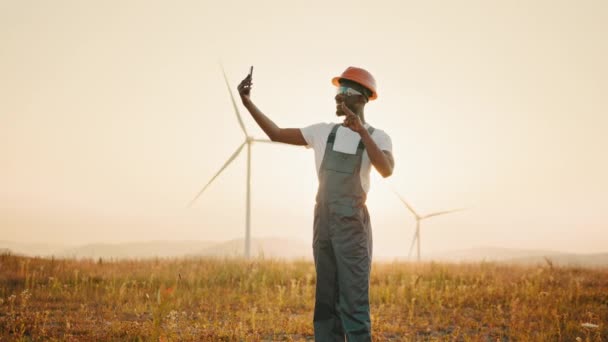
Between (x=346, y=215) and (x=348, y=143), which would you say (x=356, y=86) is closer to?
(x=348, y=143)

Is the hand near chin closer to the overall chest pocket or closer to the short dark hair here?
the overall chest pocket

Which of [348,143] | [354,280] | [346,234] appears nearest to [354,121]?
[348,143]

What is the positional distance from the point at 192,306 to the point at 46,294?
108 inches

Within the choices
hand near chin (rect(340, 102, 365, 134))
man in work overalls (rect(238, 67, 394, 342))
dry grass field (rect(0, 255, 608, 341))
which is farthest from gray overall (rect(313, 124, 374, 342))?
dry grass field (rect(0, 255, 608, 341))

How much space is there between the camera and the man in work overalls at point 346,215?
4156 mm

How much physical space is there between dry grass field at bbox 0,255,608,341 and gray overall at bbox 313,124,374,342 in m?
1.55

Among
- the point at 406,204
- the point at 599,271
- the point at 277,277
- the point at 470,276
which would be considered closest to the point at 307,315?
the point at 277,277

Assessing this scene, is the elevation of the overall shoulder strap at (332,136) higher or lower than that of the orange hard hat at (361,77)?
lower

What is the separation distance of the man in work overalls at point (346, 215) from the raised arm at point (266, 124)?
0.64 feet

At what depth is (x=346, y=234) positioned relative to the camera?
416 cm

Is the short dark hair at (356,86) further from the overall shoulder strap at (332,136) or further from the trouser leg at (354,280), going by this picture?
the trouser leg at (354,280)

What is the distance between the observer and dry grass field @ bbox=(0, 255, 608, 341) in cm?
636

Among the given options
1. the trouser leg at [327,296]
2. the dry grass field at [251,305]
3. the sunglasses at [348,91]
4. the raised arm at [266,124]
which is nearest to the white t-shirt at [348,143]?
the raised arm at [266,124]

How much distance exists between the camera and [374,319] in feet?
24.9
